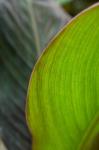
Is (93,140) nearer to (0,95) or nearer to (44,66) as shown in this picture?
(44,66)

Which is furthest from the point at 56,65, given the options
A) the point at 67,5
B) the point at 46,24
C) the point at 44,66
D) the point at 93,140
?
the point at 67,5

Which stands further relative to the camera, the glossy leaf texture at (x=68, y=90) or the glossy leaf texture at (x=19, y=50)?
the glossy leaf texture at (x=19, y=50)

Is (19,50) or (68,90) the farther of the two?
(19,50)

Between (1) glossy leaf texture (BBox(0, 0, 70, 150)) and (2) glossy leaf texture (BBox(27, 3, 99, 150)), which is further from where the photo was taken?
(1) glossy leaf texture (BBox(0, 0, 70, 150))
